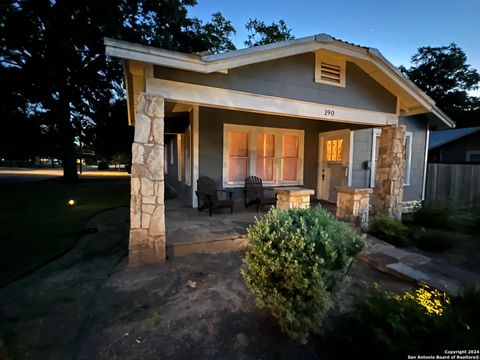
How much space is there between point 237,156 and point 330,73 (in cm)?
294

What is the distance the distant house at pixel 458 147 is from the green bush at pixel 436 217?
7.97 metres

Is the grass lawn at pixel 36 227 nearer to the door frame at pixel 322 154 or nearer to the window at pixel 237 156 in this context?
the window at pixel 237 156

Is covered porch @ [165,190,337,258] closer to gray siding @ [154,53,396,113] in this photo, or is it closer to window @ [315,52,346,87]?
gray siding @ [154,53,396,113]

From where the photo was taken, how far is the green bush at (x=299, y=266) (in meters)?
1.84

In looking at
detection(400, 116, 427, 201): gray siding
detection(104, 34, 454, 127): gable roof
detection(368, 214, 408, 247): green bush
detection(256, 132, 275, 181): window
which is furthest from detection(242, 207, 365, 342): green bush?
detection(400, 116, 427, 201): gray siding

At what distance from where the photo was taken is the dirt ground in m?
1.86

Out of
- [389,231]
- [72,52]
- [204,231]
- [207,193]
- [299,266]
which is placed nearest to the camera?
[299,266]

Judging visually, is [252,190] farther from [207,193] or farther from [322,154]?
[322,154]

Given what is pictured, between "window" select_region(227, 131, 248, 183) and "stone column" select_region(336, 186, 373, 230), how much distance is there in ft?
8.54

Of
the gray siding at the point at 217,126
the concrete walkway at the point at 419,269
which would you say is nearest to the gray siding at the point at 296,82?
the gray siding at the point at 217,126

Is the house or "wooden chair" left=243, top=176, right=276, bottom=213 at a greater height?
the house

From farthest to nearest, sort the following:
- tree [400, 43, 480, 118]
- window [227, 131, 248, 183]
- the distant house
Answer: tree [400, 43, 480, 118]
the distant house
window [227, 131, 248, 183]

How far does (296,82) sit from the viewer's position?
14.6ft

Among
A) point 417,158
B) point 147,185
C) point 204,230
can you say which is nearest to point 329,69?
point 204,230
